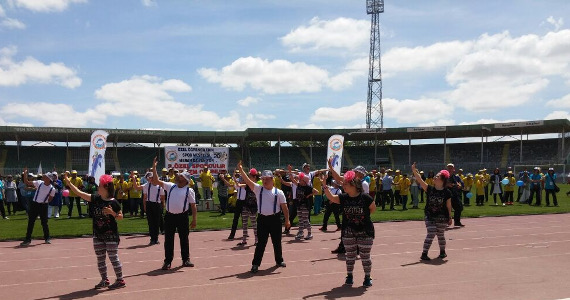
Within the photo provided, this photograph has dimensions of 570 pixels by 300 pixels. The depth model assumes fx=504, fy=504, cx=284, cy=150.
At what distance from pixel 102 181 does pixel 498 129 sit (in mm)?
49231

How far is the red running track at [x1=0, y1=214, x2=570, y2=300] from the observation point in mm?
7359

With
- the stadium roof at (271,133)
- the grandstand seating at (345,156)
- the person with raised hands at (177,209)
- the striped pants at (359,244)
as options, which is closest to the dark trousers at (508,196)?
the striped pants at (359,244)

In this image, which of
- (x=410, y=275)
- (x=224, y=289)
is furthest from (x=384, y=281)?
(x=224, y=289)

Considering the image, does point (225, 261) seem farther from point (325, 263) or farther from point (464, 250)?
point (464, 250)

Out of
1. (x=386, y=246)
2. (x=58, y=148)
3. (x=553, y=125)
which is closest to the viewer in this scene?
(x=386, y=246)

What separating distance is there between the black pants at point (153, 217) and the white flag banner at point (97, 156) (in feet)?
27.0

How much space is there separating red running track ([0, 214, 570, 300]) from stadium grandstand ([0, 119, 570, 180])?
36434mm

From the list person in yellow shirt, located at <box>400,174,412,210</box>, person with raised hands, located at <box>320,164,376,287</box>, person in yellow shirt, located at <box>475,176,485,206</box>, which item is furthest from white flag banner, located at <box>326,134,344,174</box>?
person with raised hands, located at <box>320,164,376,287</box>

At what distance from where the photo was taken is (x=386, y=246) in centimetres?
1171

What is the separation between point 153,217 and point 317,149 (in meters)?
49.8

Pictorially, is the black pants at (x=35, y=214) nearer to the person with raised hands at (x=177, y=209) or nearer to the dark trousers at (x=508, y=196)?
the person with raised hands at (x=177, y=209)

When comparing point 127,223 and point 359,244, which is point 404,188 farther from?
point 359,244

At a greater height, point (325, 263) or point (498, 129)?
point (498, 129)

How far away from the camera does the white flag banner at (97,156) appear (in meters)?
20.3
